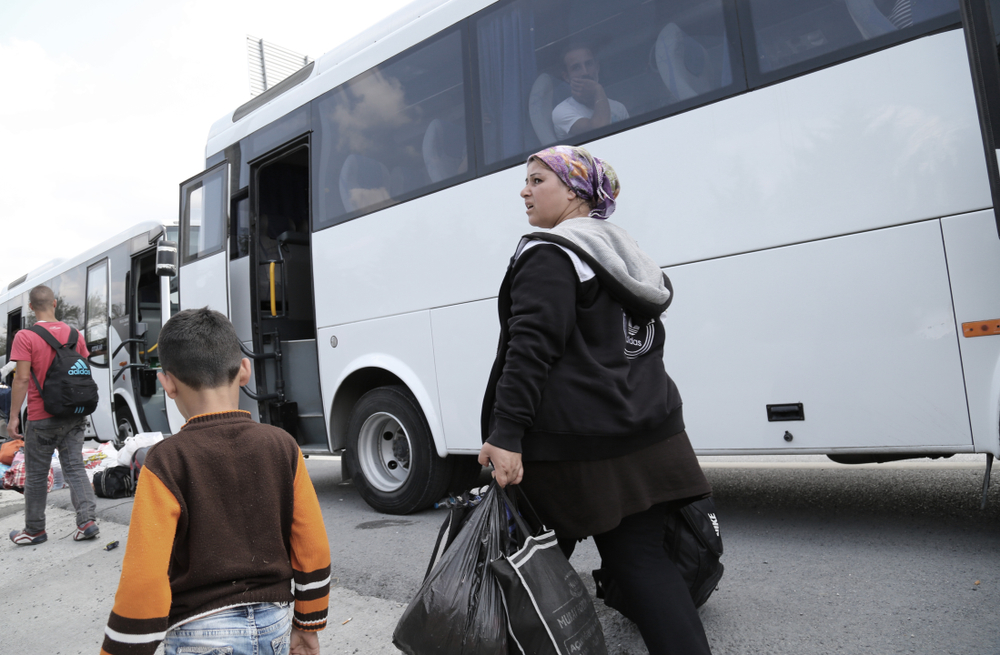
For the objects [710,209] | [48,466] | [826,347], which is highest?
[710,209]

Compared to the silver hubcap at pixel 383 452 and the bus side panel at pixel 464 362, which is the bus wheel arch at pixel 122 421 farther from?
the bus side panel at pixel 464 362

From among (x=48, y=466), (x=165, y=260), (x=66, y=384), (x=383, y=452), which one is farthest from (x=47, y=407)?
(x=165, y=260)

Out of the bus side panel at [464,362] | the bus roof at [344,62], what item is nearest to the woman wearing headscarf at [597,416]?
the bus side panel at [464,362]

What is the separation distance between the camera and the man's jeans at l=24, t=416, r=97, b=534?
4.91m

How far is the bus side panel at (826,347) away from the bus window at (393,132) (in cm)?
193

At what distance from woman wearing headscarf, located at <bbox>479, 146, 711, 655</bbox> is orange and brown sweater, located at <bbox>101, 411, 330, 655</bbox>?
528mm

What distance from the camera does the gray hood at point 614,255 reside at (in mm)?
1912

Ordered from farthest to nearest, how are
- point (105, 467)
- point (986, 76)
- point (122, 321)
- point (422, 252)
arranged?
point (122, 321) → point (105, 467) → point (422, 252) → point (986, 76)

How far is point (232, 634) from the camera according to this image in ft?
5.09

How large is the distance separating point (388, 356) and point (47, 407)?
7.79ft

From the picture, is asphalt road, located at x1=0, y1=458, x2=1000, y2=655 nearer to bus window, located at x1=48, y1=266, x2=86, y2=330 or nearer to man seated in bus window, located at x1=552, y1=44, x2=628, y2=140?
man seated in bus window, located at x1=552, y1=44, x2=628, y2=140

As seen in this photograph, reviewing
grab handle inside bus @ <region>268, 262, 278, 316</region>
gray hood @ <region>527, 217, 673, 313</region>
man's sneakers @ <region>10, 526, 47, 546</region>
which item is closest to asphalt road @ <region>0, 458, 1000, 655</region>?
man's sneakers @ <region>10, 526, 47, 546</region>

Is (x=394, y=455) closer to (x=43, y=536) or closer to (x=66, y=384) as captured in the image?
(x=66, y=384)

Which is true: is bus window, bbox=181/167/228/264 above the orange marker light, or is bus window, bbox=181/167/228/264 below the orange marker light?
above
